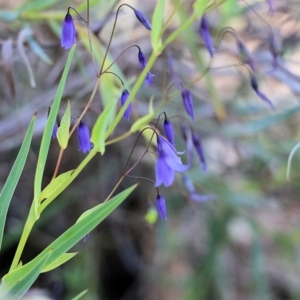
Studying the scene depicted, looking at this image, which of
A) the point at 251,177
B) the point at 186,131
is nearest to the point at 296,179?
the point at 251,177

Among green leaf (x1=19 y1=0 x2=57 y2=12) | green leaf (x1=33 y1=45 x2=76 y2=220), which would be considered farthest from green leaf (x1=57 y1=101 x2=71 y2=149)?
green leaf (x1=19 y1=0 x2=57 y2=12)

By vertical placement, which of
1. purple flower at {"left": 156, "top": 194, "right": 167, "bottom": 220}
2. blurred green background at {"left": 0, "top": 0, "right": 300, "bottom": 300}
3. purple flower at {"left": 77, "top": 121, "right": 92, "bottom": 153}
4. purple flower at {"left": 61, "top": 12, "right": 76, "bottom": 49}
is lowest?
blurred green background at {"left": 0, "top": 0, "right": 300, "bottom": 300}

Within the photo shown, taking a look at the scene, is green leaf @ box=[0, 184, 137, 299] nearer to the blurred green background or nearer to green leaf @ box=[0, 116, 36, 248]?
green leaf @ box=[0, 116, 36, 248]

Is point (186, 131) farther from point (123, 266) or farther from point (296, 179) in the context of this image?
point (123, 266)

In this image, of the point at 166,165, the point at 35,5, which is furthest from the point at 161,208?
the point at 35,5

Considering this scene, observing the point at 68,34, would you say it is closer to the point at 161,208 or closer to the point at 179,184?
the point at 161,208

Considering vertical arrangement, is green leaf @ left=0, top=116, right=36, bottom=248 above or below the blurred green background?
above
